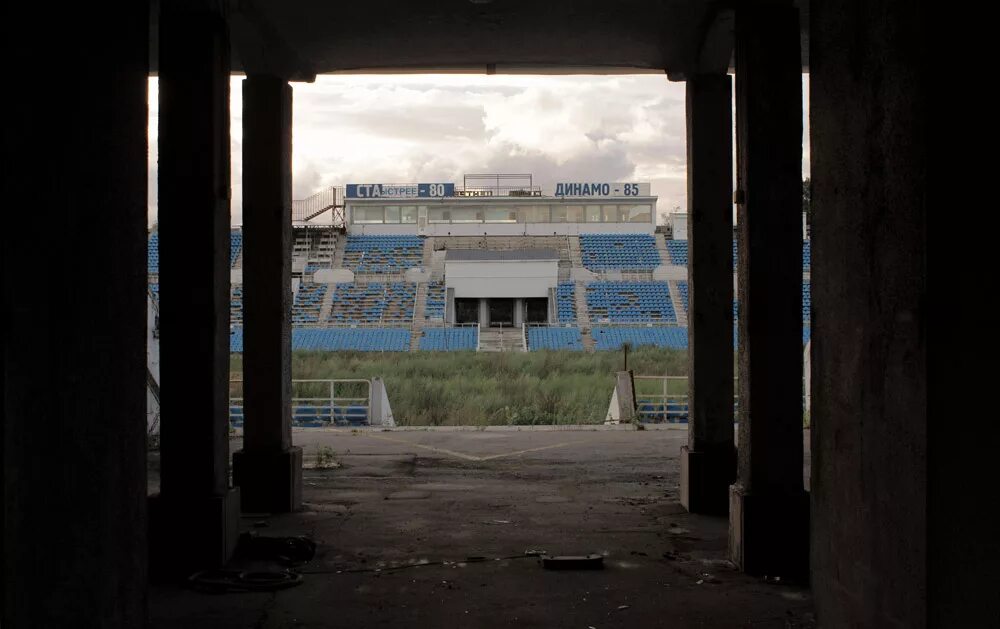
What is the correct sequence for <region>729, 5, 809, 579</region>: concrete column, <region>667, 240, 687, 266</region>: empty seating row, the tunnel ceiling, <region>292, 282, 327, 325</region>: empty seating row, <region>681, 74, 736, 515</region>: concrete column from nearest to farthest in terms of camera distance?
1. <region>729, 5, 809, 579</region>: concrete column
2. the tunnel ceiling
3. <region>681, 74, 736, 515</region>: concrete column
4. <region>292, 282, 327, 325</region>: empty seating row
5. <region>667, 240, 687, 266</region>: empty seating row

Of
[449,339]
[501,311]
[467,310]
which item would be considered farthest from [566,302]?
[449,339]

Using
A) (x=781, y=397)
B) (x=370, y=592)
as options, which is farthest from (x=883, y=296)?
(x=370, y=592)

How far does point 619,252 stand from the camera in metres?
57.8

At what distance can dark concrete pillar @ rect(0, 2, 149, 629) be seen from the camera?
285 cm

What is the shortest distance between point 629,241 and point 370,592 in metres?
55.3

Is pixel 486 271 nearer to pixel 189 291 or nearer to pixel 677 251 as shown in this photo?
pixel 677 251

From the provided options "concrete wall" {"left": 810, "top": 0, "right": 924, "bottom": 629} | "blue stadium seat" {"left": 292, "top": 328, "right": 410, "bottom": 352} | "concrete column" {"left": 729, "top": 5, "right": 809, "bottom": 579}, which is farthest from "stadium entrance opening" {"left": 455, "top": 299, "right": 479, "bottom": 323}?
"concrete wall" {"left": 810, "top": 0, "right": 924, "bottom": 629}

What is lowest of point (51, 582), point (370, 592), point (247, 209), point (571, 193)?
point (370, 592)

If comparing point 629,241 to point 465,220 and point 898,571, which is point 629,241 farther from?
point 898,571

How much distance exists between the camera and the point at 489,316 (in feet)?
168

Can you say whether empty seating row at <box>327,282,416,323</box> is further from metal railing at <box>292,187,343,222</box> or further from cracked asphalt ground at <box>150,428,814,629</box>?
cracked asphalt ground at <box>150,428,814,629</box>

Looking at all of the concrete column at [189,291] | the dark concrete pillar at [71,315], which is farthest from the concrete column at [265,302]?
the dark concrete pillar at [71,315]

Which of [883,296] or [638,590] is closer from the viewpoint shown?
[883,296]

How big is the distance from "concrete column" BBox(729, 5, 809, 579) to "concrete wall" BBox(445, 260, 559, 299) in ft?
144
